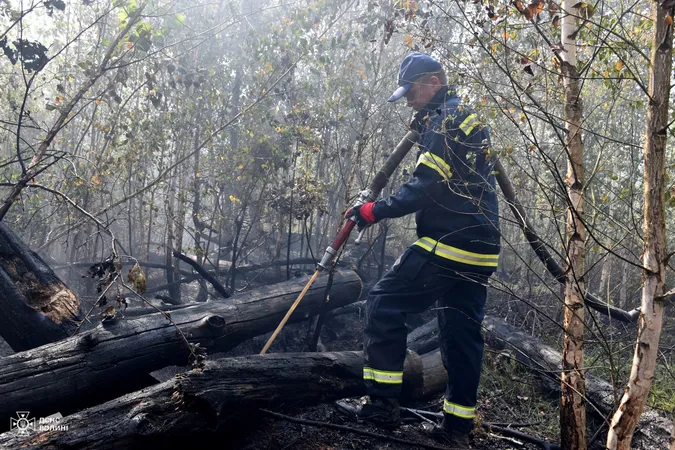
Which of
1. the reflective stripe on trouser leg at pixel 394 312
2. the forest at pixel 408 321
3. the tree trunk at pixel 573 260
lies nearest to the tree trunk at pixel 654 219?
the forest at pixel 408 321

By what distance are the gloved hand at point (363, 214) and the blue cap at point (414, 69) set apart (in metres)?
0.83

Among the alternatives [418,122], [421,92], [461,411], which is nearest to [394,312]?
[461,411]

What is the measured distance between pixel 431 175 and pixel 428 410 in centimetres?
186

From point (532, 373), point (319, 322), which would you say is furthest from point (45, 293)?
point (532, 373)

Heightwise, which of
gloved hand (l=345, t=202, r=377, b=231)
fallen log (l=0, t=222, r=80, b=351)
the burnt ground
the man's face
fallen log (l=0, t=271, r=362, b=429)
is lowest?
the burnt ground

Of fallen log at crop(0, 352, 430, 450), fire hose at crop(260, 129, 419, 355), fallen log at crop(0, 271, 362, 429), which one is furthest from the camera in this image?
fire hose at crop(260, 129, 419, 355)

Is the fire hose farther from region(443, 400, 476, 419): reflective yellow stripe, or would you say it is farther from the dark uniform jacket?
region(443, 400, 476, 419): reflective yellow stripe

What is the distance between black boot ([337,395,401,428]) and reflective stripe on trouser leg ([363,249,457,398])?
5cm

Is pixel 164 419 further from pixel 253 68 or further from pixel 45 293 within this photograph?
pixel 253 68

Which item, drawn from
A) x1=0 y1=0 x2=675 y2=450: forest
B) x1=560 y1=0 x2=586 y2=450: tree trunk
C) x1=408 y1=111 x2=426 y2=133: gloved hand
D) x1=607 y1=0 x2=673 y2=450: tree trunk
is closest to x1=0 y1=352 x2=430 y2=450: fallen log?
x1=0 y1=0 x2=675 y2=450: forest

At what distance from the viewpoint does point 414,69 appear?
368 cm

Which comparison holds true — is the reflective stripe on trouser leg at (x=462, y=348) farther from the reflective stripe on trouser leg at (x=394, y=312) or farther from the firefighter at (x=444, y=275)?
the reflective stripe on trouser leg at (x=394, y=312)

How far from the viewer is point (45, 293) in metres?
3.52

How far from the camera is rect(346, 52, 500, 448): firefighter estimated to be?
3.28 m
